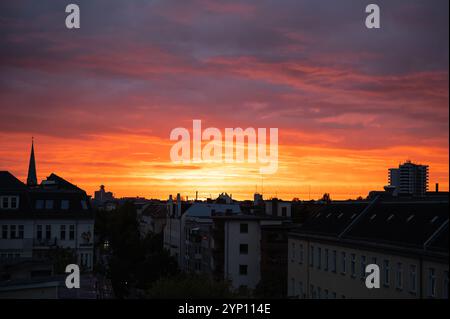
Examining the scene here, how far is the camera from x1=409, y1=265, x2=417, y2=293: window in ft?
140

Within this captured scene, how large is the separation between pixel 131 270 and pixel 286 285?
27.5m

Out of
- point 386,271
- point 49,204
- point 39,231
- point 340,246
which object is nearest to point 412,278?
point 386,271

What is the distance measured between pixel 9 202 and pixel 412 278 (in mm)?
43078

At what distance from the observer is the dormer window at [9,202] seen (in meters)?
70.8

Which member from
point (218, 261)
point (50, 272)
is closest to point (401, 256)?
point (50, 272)

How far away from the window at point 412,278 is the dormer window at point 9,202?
139 ft

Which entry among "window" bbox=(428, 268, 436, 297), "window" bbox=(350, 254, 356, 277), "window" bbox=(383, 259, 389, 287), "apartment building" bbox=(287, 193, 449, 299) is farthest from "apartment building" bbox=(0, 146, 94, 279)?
"window" bbox=(428, 268, 436, 297)

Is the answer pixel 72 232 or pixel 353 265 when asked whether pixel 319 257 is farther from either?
pixel 72 232

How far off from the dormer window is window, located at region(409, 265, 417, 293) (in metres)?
42.5

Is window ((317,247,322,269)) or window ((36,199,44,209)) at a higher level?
window ((36,199,44,209))

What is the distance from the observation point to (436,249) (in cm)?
4081

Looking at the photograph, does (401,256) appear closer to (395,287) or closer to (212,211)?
(395,287)

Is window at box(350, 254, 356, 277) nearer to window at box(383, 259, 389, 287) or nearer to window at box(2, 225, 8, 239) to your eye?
window at box(383, 259, 389, 287)
